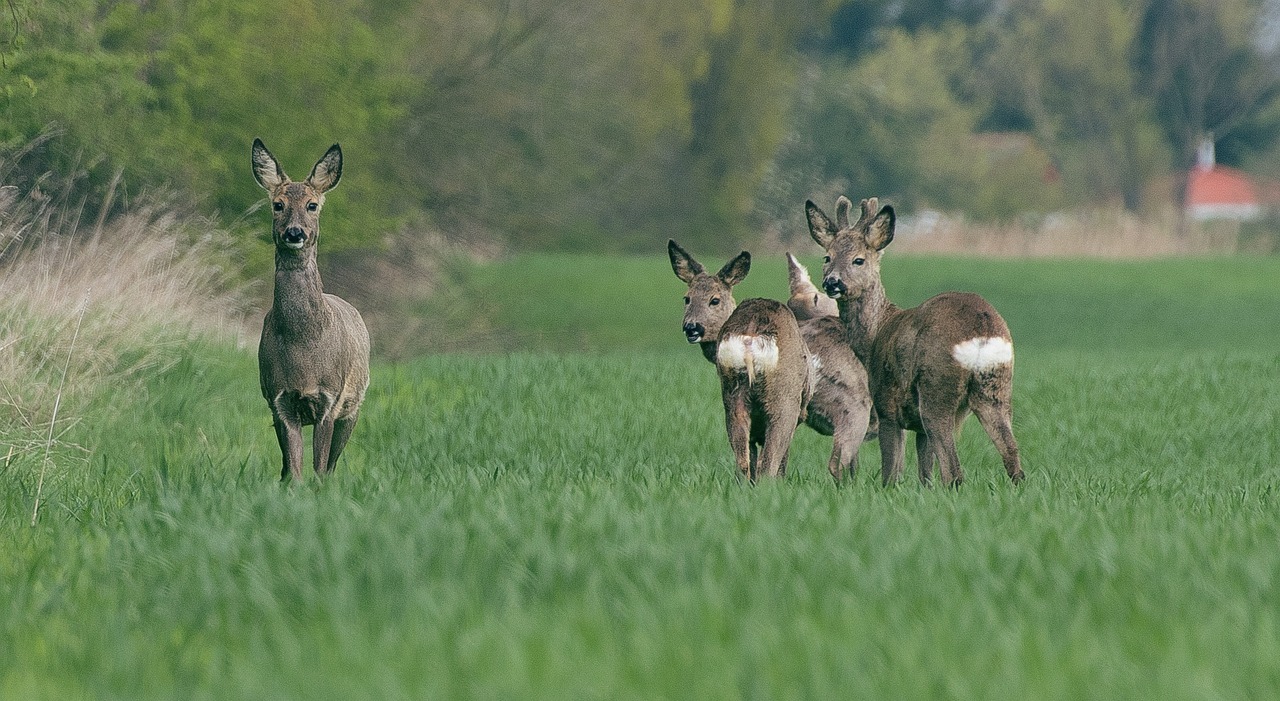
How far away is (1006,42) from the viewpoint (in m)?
75.1

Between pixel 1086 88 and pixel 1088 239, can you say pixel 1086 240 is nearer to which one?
pixel 1088 239

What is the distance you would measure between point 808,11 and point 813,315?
44.1 m

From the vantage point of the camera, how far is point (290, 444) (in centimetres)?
952

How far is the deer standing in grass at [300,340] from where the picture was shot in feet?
31.3

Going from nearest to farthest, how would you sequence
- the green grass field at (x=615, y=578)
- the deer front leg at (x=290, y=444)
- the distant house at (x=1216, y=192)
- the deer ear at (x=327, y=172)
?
the green grass field at (x=615, y=578)
the deer front leg at (x=290, y=444)
the deer ear at (x=327, y=172)
the distant house at (x=1216, y=192)

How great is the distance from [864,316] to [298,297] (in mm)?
3184

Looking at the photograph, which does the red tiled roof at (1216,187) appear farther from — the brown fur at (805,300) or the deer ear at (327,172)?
the deer ear at (327,172)

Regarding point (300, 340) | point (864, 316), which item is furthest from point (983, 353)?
point (300, 340)

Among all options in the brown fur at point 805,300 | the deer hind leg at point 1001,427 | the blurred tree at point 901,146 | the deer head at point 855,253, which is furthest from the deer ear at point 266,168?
the blurred tree at point 901,146

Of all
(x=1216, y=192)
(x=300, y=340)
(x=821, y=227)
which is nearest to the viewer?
(x=300, y=340)

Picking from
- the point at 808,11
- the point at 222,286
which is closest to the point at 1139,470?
the point at 222,286

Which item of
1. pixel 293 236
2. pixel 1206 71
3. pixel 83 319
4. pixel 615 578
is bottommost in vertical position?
pixel 615 578

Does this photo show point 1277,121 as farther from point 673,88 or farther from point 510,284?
point 510,284

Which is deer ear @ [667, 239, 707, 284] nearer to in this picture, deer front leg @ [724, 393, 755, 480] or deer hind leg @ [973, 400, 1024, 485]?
deer front leg @ [724, 393, 755, 480]
